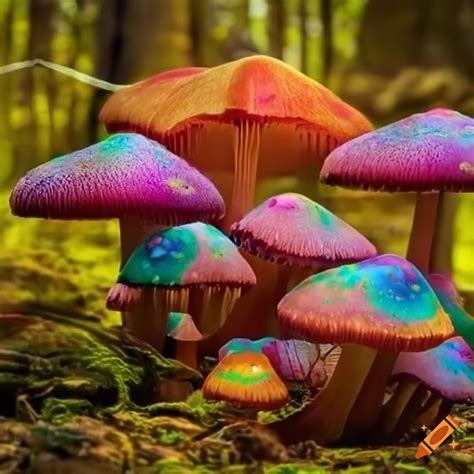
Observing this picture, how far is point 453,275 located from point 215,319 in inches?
15.6

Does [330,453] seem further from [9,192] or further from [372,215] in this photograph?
[9,192]

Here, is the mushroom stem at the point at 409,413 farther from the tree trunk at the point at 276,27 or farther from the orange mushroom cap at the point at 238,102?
the tree trunk at the point at 276,27

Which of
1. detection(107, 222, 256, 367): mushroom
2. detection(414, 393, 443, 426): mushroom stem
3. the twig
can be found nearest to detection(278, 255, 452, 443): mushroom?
detection(107, 222, 256, 367): mushroom

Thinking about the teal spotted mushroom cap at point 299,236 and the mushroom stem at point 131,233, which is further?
the mushroom stem at point 131,233

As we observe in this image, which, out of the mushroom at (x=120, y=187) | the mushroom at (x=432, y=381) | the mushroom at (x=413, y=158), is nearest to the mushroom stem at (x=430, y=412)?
the mushroom at (x=432, y=381)

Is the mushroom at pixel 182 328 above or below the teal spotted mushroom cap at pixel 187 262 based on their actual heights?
below

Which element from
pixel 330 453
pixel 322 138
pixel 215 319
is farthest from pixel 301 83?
pixel 330 453

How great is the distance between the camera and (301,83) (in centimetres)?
118

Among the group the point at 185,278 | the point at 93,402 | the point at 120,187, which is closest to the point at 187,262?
the point at 185,278

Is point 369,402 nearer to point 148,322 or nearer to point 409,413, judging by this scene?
point 409,413

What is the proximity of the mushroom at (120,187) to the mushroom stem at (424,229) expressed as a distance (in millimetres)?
319

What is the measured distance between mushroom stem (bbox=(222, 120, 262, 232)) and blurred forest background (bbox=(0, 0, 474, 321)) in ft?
0.15

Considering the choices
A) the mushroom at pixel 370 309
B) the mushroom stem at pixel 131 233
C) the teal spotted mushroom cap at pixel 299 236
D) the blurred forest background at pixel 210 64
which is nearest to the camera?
the mushroom at pixel 370 309

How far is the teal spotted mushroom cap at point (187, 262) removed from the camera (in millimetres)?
985
